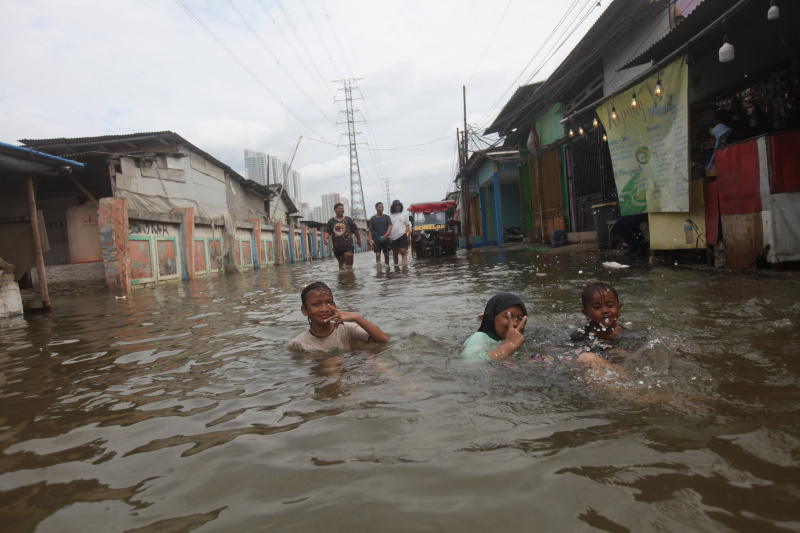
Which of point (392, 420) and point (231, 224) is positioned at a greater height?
point (231, 224)

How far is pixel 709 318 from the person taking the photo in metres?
4.05

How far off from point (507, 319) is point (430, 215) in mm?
20698

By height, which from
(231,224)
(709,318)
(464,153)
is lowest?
(709,318)

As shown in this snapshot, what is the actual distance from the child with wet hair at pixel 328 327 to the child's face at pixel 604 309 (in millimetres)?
1661

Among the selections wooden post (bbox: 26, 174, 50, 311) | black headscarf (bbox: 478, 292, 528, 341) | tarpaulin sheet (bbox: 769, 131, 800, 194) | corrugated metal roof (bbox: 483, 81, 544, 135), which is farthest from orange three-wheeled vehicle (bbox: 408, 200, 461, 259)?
black headscarf (bbox: 478, 292, 528, 341)

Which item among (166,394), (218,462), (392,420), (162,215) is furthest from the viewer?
(162,215)

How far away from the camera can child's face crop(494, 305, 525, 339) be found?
3.72 metres

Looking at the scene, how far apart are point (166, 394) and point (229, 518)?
1.71 m

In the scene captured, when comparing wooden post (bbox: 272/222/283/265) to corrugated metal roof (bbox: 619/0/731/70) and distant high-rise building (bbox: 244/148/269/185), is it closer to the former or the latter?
corrugated metal roof (bbox: 619/0/731/70)

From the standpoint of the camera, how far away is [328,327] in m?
3.99

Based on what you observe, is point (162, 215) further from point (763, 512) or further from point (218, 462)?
point (763, 512)

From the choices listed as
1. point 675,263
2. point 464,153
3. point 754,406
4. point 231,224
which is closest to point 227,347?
point 754,406

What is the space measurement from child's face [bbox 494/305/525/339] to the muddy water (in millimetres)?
246

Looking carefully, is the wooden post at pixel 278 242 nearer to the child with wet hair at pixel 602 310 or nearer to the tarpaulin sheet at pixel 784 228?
the tarpaulin sheet at pixel 784 228
